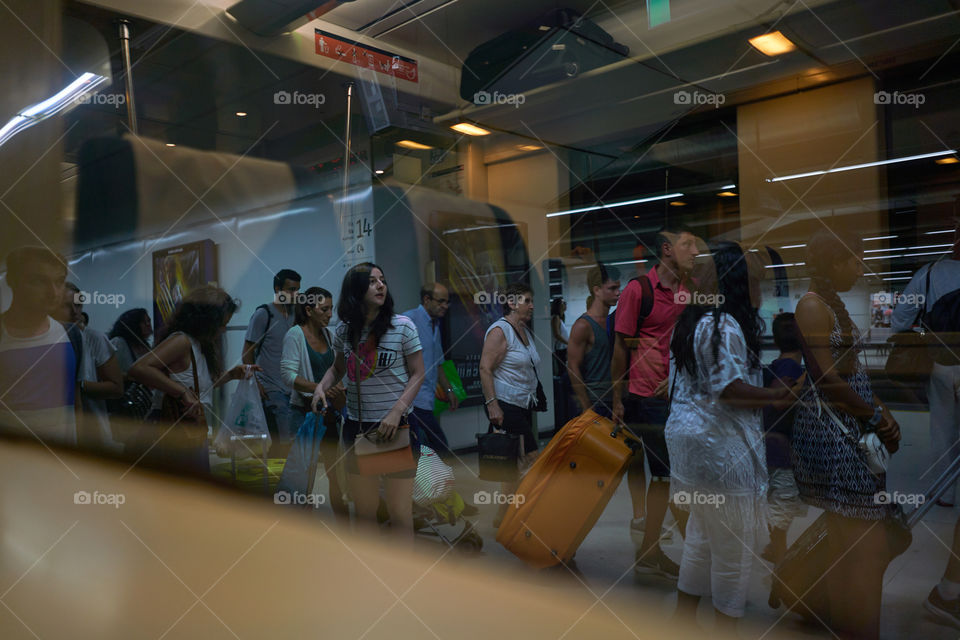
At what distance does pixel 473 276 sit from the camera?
2447mm

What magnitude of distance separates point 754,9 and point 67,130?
11.6 feet

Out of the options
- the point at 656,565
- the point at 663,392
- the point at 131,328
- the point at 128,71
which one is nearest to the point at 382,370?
the point at 663,392

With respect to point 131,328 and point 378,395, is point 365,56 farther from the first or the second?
point 131,328

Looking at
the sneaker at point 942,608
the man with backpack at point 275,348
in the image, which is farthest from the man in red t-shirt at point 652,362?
the man with backpack at point 275,348

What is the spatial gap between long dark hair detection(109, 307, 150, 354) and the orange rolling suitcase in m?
2.17

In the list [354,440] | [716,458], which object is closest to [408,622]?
[354,440]

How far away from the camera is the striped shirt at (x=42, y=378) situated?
3449mm

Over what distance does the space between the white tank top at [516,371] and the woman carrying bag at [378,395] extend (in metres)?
0.31

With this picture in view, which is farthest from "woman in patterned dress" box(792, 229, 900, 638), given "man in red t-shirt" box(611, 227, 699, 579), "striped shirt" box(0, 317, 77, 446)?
"striped shirt" box(0, 317, 77, 446)

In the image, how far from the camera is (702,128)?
2006 millimetres

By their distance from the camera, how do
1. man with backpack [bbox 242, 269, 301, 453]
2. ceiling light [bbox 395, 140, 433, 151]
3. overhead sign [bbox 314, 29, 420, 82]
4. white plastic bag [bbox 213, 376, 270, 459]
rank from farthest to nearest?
white plastic bag [bbox 213, 376, 270, 459]
man with backpack [bbox 242, 269, 301, 453]
overhead sign [bbox 314, 29, 420, 82]
ceiling light [bbox 395, 140, 433, 151]

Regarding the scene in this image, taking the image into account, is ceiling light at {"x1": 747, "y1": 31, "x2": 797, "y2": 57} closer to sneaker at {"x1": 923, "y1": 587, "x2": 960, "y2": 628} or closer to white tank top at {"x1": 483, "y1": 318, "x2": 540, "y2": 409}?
white tank top at {"x1": 483, "y1": 318, "x2": 540, "y2": 409}

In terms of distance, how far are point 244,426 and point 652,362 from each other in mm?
1982

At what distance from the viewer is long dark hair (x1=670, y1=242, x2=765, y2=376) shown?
1804 mm
